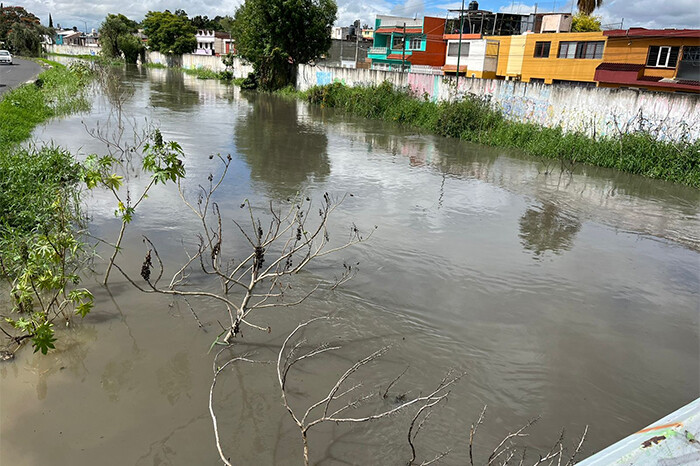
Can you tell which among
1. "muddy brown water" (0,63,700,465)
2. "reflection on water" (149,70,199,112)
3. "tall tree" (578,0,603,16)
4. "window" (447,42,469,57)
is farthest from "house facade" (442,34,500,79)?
"muddy brown water" (0,63,700,465)

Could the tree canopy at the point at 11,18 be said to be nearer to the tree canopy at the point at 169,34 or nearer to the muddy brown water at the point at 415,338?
the tree canopy at the point at 169,34

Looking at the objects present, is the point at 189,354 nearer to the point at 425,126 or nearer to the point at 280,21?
the point at 425,126

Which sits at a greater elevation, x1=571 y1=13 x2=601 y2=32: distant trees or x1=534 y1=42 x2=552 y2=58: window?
x1=571 y1=13 x2=601 y2=32: distant trees

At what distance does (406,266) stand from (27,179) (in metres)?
4.98

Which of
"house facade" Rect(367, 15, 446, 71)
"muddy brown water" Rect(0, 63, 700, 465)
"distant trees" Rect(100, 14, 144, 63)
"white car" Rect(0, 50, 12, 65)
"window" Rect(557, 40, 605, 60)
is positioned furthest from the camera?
"distant trees" Rect(100, 14, 144, 63)

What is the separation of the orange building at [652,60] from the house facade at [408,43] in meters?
12.7

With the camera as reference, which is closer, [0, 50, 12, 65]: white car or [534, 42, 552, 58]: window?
[534, 42, 552, 58]: window

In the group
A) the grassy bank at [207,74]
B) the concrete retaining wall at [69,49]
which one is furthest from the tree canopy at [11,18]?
the grassy bank at [207,74]

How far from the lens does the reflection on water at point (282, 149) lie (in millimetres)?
9781

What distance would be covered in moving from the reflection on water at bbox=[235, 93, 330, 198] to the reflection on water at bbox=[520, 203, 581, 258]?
12.6ft

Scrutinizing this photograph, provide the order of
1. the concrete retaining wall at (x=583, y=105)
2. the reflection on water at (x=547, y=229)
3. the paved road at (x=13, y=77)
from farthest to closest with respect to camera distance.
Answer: the paved road at (x=13, y=77), the concrete retaining wall at (x=583, y=105), the reflection on water at (x=547, y=229)

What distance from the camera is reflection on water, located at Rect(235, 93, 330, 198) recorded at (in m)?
9.78

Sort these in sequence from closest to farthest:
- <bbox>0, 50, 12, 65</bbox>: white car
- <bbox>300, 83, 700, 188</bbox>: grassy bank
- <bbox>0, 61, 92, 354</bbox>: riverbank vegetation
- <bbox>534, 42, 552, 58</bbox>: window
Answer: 1. <bbox>0, 61, 92, 354</bbox>: riverbank vegetation
2. <bbox>300, 83, 700, 188</bbox>: grassy bank
3. <bbox>534, 42, 552, 58</bbox>: window
4. <bbox>0, 50, 12, 65</bbox>: white car

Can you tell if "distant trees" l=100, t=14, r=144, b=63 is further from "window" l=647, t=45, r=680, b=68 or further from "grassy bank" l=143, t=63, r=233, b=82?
"window" l=647, t=45, r=680, b=68
